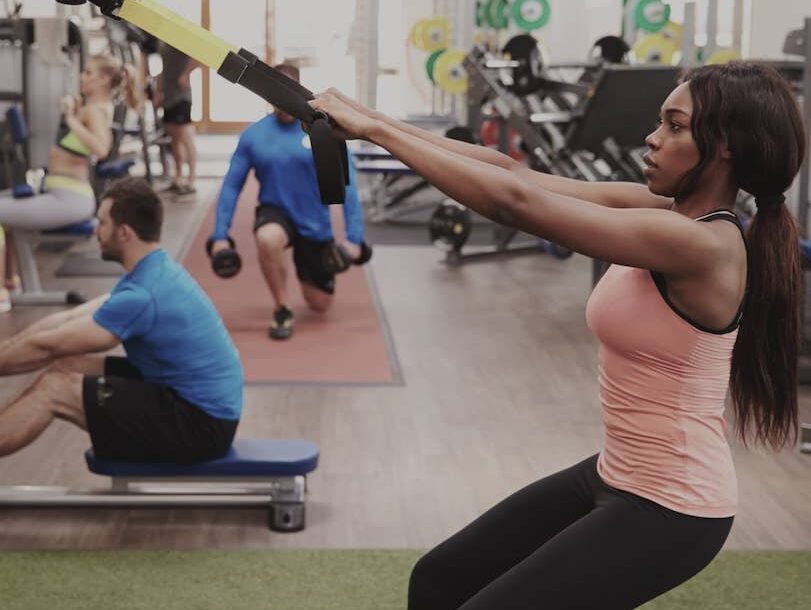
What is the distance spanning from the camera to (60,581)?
10.3 ft

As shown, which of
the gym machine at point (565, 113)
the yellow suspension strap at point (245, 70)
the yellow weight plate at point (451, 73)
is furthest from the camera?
the yellow weight plate at point (451, 73)

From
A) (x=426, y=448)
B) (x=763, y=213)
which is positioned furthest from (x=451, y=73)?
(x=763, y=213)

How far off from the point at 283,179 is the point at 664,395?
13.8ft

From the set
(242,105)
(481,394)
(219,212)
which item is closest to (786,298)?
(481,394)

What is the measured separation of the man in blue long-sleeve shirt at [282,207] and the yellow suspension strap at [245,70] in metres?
4.02

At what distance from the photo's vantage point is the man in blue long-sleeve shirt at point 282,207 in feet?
18.8

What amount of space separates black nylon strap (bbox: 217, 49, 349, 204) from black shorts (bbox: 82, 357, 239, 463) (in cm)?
188

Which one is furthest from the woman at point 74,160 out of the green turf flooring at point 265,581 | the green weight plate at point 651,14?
the green weight plate at point 651,14

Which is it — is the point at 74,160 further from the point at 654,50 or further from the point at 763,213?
the point at 763,213

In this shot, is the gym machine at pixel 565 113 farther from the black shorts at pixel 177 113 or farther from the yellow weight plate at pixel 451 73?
the black shorts at pixel 177 113

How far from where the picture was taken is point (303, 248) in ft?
19.8

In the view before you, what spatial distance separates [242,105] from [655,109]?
8.58 metres

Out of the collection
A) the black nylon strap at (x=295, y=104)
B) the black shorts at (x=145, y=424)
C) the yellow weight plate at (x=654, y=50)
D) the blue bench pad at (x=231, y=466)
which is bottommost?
the blue bench pad at (x=231, y=466)

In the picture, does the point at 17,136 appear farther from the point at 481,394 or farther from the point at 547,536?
the point at 547,536
